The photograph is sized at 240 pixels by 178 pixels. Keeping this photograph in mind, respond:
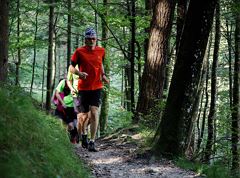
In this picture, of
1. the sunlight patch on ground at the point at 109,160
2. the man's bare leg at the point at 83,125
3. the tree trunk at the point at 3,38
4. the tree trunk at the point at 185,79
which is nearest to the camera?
the tree trunk at the point at 185,79

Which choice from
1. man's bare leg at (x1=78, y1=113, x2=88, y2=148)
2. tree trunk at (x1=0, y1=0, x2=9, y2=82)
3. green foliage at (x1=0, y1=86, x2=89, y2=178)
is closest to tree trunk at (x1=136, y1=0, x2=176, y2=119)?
man's bare leg at (x1=78, y1=113, x2=88, y2=148)

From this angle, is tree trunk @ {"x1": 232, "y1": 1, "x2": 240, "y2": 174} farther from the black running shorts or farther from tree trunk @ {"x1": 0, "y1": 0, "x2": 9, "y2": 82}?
tree trunk @ {"x1": 0, "y1": 0, "x2": 9, "y2": 82}

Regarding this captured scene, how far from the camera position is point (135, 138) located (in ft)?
32.7

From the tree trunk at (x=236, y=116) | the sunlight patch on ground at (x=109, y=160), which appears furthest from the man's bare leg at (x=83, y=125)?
the tree trunk at (x=236, y=116)

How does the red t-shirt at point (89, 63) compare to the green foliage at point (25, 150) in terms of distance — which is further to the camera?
the red t-shirt at point (89, 63)

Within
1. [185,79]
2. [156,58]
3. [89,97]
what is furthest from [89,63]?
[156,58]

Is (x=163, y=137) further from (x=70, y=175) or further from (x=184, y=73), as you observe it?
(x=70, y=175)

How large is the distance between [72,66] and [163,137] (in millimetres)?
2244

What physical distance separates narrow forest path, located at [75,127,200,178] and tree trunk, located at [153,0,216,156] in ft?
1.38

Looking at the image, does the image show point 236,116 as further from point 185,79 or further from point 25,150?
point 25,150

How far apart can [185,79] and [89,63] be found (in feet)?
6.24

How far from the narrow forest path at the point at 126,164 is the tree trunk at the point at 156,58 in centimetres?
182

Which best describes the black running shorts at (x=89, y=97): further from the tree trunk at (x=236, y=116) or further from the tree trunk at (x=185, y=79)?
the tree trunk at (x=236, y=116)

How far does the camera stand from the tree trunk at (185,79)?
24.1 feet
